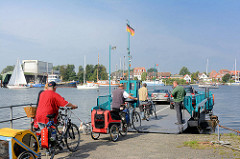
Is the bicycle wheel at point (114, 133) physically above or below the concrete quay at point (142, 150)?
above

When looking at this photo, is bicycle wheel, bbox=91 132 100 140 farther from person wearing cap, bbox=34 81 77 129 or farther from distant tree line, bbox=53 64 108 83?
distant tree line, bbox=53 64 108 83

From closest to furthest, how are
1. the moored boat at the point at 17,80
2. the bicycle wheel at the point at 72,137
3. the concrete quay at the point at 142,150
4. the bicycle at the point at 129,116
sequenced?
the concrete quay at the point at 142,150
the bicycle wheel at the point at 72,137
the bicycle at the point at 129,116
the moored boat at the point at 17,80

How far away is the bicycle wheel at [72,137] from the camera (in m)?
6.64

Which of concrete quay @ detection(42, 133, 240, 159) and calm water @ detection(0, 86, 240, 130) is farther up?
concrete quay @ detection(42, 133, 240, 159)

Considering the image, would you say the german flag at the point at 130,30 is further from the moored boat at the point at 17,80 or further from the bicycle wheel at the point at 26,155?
the moored boat at the point at 17,80

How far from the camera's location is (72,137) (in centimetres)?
684

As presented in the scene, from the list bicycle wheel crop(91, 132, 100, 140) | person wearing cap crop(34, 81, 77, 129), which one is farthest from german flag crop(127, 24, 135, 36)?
person wearing cap crop(34, 81, 77, 129)

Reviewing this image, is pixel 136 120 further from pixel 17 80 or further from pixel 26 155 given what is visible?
pixel 17 80

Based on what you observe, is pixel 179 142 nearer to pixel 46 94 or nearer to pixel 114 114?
pixel 114 114

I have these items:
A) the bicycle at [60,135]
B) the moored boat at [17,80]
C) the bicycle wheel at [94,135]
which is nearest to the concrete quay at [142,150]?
the bicycle wheel at [94,135]

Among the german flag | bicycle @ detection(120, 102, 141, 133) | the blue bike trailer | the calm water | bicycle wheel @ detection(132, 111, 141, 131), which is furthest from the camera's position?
the calm water

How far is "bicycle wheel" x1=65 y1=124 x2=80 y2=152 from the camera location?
6.64 meters

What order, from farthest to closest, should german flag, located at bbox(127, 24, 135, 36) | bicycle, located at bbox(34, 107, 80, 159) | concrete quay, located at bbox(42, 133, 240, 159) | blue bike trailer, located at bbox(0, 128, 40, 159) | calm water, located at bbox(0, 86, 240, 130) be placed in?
calm water, located at bbox(0, 86, 240, 130) < german flag, located at bbox(127, 24, 135, 36) < concrete quay, located at bbox(42, 133, 240, 159) < bicycle, located at bbox(34, 107, 80, 159) < blue bike trailer, located at bbox(0, 128, 40, 159)

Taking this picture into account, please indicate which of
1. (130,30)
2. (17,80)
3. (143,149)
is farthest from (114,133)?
(17,80)
